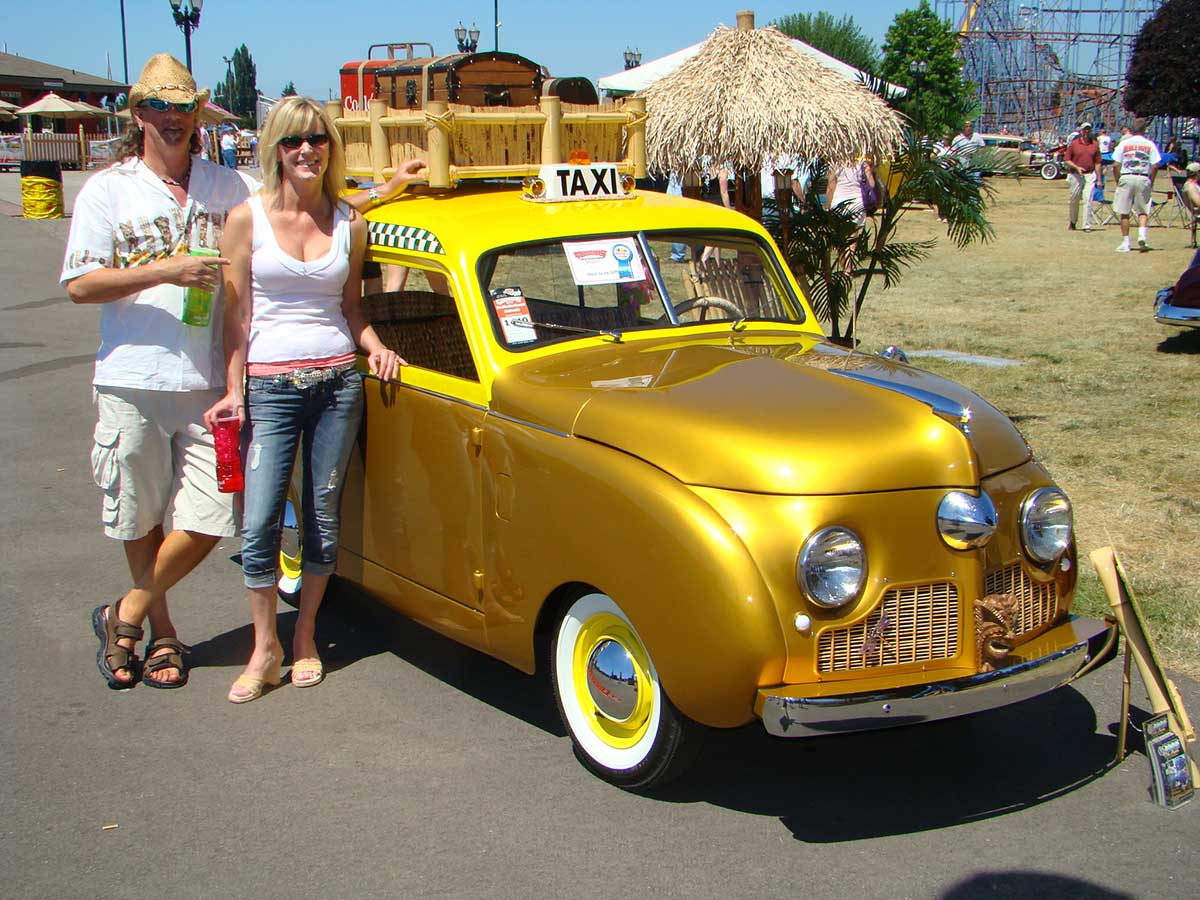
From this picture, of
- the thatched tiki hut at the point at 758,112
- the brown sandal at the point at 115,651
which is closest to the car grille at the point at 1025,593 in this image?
the brown sandal at the point at 115,651

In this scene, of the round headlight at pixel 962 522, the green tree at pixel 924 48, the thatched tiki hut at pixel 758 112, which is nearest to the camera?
the round headlight at pixel 962 522

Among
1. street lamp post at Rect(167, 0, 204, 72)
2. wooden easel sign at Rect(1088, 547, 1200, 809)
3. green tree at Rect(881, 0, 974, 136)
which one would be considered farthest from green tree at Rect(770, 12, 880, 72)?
wooden easel sign at Rect(1088, 547, 1200, 809)

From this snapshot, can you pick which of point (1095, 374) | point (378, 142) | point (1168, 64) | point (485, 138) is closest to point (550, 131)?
point (485, 138)

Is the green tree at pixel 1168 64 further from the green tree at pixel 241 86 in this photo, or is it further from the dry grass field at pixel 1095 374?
the green tree at pixel 241 86

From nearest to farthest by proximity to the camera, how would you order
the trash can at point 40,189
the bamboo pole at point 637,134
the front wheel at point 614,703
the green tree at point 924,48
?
the front wheel at point 614,703 < the bamboo pole at point 637,134 < the trash can at point 40,189 < the green tree at point 924,48

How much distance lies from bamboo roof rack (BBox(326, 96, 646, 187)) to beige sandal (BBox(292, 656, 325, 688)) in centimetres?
197

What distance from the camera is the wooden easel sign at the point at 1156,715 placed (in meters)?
3.64

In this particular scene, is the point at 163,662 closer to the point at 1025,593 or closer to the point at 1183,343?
the point at 1025,593

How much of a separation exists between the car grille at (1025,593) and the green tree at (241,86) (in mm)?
125021

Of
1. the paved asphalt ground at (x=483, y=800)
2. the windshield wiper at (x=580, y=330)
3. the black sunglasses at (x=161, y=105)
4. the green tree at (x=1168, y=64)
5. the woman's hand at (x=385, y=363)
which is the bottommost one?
the paved asphalt ground at (x=483, y=800)

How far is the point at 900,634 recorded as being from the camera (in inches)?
135

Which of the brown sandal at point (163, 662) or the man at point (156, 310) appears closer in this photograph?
the man at point (156, 310)

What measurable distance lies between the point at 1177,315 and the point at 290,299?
9362mm

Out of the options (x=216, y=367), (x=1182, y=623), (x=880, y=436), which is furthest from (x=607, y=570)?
(x=1182, y=623)
